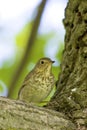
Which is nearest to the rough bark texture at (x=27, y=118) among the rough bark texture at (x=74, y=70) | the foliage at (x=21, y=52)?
the rough bark texture at (x=74, y=70)

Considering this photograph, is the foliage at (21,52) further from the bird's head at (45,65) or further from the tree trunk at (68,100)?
the tree trunk at (68,100)

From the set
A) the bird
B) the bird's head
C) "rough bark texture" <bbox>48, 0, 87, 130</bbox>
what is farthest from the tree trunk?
the bird's head

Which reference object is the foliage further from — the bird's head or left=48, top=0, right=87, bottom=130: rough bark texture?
left=48, top=0, right=87, bottom=130: rough bark texture

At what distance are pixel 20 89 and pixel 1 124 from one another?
2.11m

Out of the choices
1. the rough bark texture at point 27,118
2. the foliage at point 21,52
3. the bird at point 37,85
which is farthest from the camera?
the foliage at point 21,52

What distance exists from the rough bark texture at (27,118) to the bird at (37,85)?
183cm

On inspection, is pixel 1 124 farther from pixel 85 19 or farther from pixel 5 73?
pixel 5 73

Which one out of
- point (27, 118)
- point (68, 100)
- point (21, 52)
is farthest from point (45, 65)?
point (27, 118)

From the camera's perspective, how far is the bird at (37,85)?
4664 mm

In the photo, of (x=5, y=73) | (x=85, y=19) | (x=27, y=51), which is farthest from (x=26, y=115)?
(x=5, y=73)

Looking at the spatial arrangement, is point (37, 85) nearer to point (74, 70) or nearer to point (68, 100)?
point (74, 70)

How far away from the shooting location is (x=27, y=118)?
260 centimetres

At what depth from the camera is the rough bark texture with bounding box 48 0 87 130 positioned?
3.01 meters

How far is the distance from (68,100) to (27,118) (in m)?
0.57
